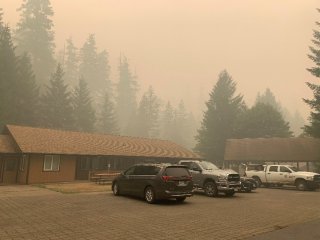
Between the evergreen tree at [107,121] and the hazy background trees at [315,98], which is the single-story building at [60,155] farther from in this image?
the evergreen tree at [107,121]

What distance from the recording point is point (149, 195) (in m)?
16.7

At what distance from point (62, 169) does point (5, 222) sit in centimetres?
1883

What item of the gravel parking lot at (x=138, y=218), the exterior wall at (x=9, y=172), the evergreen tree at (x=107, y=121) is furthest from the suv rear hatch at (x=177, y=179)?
the evergreen tree at (x=107, y=121)

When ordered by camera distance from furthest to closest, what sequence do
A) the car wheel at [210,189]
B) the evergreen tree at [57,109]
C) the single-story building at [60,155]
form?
the evergreen tree at [57,109]
the single-story building at [60,155]
the car wheel at [210,189]

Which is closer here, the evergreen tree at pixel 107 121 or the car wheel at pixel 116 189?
the car wheel at pixel 116 189

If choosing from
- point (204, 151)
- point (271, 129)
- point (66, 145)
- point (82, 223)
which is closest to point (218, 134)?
point (204, 151)

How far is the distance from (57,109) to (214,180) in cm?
4194

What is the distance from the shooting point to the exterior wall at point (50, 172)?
90.3ft

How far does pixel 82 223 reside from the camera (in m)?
11.2

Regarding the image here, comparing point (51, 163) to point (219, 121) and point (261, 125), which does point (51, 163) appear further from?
point (261, 125)

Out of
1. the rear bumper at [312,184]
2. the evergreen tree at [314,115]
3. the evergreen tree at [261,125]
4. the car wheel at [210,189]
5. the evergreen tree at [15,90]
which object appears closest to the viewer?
the car wheel at [210,189]

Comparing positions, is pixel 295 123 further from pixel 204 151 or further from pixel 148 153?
pixel 148 153

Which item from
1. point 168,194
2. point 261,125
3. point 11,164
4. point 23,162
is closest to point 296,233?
point 168,194

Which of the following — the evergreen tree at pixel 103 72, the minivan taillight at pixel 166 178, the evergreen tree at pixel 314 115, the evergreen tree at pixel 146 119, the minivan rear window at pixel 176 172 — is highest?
the evergreen tree at pixel 103 72
